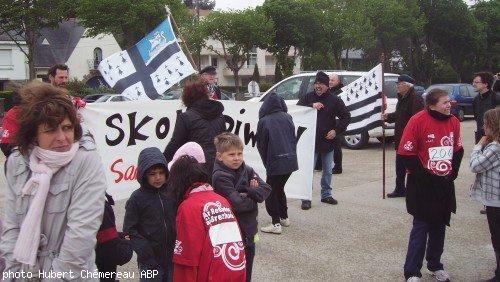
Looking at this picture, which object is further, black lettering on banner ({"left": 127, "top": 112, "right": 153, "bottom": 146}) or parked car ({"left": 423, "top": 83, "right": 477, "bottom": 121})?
parked car ({"left": 423, "top": 83, "right": 477, "bottom": 121})

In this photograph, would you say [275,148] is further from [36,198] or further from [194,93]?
[36,198]

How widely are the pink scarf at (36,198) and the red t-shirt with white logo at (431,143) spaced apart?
3.16 metres

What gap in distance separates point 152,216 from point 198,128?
1689 millimetres

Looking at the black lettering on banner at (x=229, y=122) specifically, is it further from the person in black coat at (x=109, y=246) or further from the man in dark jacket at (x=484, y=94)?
the person in black coat at (x=109, y=246)

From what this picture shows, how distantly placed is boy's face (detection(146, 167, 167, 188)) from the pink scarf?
85cm

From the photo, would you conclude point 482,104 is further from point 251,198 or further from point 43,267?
point 43,267

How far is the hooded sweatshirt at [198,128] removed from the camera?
4.90 metres

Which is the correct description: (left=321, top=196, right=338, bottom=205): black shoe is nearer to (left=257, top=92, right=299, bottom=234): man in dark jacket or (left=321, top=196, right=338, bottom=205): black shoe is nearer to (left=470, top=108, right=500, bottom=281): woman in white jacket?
(left=257, top=92, right=299, bottom=234): man in dark jacket

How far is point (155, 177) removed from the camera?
3361 millimetres

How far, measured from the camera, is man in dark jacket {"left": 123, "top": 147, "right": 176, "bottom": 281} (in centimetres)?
332

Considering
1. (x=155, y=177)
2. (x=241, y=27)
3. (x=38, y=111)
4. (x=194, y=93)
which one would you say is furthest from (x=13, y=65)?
(x=38, y=111)

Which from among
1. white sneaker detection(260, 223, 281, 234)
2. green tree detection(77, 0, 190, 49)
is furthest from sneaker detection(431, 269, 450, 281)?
green tree detection(77, 0, 190, 49)

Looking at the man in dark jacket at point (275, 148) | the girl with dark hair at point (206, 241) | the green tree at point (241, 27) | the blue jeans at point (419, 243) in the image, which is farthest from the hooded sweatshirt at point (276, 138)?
the green tree at point (241, 27)

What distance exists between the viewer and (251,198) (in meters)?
3.91
